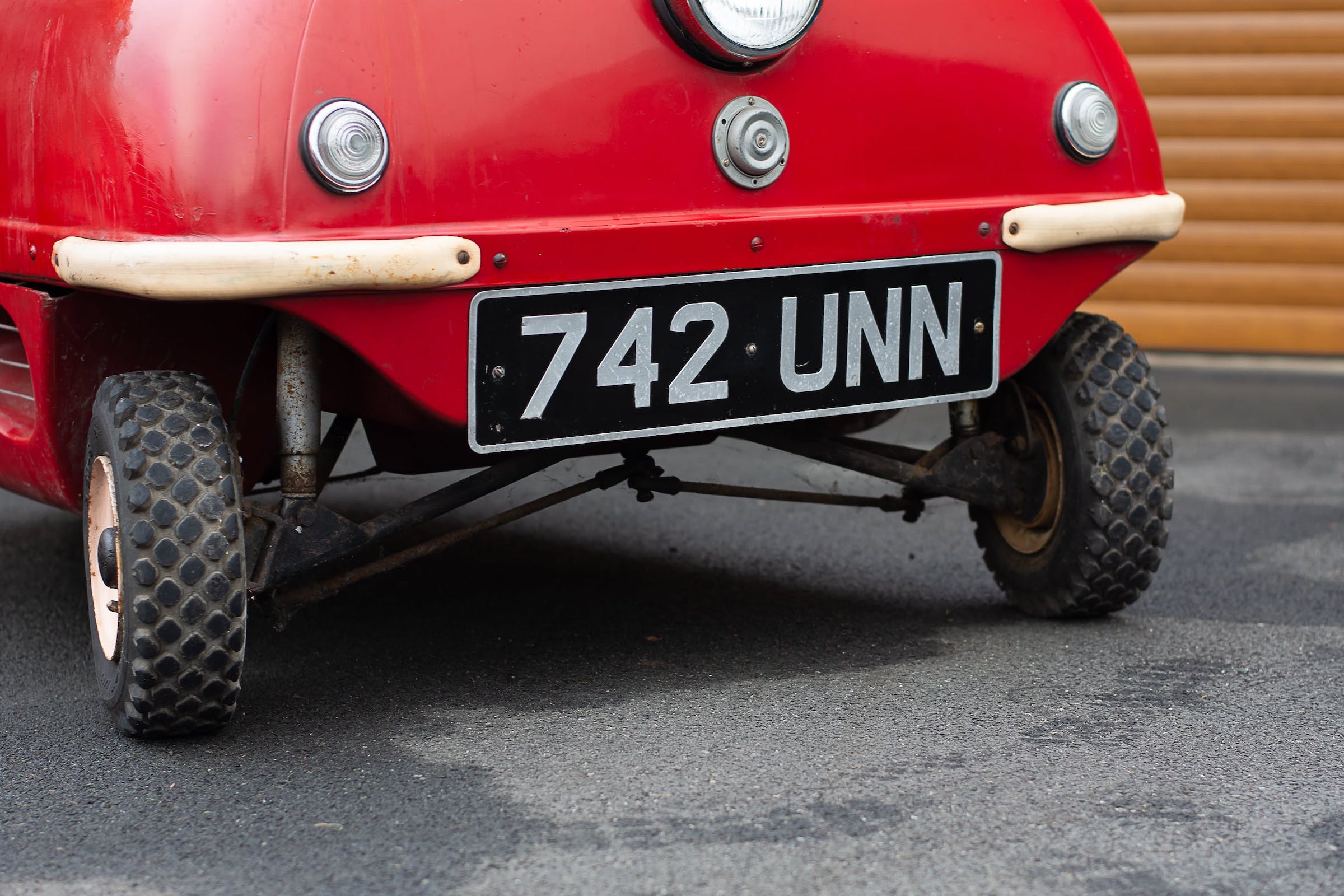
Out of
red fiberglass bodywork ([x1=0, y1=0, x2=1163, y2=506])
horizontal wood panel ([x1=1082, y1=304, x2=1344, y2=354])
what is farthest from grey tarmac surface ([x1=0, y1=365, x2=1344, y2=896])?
horizontal wood panel ([x1=1082, y1=304, x2=1344, y2=354])

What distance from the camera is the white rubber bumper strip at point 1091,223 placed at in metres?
2.99

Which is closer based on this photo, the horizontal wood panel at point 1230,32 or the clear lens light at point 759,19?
the clear lens light at point 759,19

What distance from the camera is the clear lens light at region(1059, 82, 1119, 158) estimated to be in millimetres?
3035

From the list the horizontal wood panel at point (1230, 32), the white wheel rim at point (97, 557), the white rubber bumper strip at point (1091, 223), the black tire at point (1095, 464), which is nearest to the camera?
the white wheel rim at point (97, 557)

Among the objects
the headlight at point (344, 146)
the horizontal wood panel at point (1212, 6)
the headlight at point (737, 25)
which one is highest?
the horizontal wood panel at point (1212, 6)

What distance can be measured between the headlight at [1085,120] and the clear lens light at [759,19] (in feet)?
1.86

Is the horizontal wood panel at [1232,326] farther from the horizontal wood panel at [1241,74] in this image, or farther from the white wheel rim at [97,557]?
the white wheel rim at [97,557]

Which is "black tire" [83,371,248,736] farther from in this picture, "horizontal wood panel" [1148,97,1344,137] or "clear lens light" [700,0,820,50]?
"horizontal wood panel" [1148,97,1344,137]

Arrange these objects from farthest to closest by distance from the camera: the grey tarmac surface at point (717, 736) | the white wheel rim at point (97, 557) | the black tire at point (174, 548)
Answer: the white wheel rim at point (97, 557) < the black tire at point (174, 548) < the grey tarmac surface at point (717, 736)

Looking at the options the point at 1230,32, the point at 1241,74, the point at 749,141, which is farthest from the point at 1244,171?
the point at 749,141

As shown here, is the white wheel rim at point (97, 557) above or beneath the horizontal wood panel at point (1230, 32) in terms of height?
beneath

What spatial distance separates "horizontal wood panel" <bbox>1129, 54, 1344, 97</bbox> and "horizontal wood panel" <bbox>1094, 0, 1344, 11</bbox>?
0.64ft

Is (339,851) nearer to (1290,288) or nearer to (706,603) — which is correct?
(706,603)

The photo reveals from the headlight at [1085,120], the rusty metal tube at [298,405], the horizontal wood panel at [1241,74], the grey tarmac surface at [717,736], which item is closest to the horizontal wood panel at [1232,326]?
the horizontal wood panel at [1241,74]
